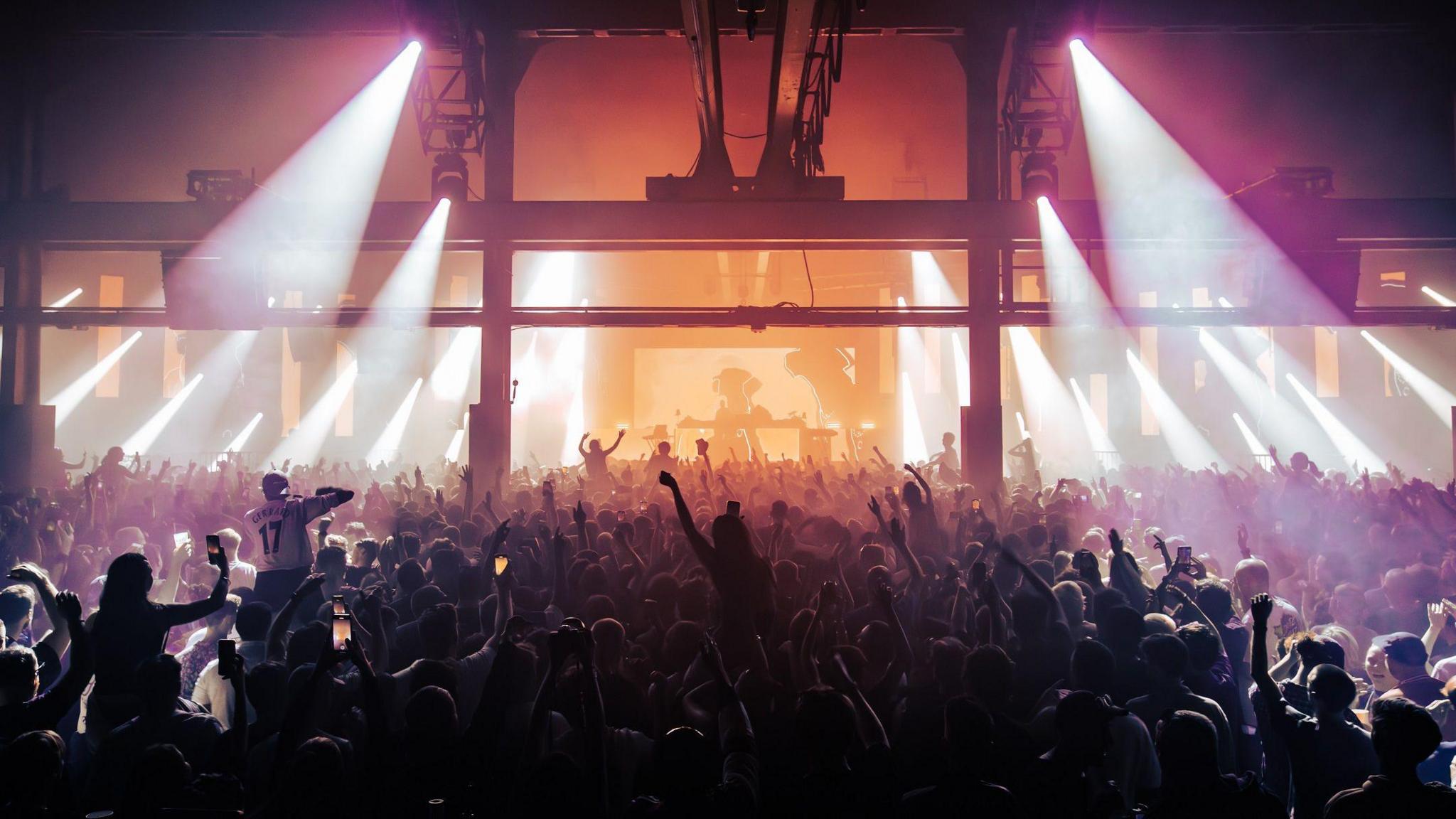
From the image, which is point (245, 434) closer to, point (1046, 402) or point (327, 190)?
point (327, 190)

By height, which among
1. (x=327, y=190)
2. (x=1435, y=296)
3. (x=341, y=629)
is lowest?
(x=341, y=629)

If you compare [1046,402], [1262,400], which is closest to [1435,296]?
[1262,400]

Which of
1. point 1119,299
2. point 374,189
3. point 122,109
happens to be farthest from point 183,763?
point 1119,299

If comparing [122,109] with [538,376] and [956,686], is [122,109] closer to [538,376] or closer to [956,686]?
[538,376]

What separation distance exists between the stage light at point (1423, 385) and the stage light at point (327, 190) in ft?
66.5

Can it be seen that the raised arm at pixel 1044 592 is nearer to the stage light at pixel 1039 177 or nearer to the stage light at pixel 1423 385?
the stage light at pixel 1039 177

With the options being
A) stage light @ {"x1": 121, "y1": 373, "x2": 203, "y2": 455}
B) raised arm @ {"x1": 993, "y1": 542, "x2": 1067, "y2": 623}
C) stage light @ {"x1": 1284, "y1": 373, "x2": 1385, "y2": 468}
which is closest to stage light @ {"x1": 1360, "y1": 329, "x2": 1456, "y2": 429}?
stage light @ {"x1": 1284, "y1": 373, "x2": 1385, "y2": 468}

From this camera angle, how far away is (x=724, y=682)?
3096 millimetres

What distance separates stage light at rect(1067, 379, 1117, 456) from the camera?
77.9 ft

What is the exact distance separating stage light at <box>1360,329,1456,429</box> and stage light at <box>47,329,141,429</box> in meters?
29.3

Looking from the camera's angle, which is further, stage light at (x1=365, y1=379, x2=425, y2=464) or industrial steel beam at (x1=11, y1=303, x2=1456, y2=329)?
stage light at (x1=365, y1=379, x2=425, y2=464)

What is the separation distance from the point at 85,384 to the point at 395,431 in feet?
23.9

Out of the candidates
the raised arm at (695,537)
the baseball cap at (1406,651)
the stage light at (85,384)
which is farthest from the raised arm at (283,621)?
the stage light at (85,384)

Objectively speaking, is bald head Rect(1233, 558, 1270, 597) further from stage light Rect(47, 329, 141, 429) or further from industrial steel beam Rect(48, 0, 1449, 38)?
stage light Rect(47, 329, 141, 429)
